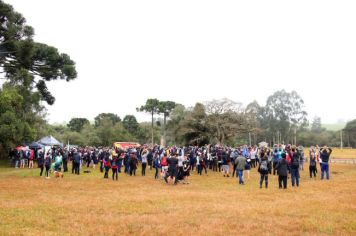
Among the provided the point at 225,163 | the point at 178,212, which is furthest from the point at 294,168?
the point at 178,212

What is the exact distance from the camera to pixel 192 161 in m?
23.7

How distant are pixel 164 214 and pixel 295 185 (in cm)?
884

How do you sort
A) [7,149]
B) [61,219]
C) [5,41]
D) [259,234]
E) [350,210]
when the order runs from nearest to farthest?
[259,234], [61,219], [350,210], [5,41], [7,149]

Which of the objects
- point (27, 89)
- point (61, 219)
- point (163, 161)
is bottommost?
point (61, 219)

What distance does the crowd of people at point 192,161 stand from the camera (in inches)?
645

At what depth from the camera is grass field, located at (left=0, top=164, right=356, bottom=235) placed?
25.6 feet

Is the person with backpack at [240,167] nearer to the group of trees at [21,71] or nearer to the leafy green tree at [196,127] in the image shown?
the group of trees at [21,71]

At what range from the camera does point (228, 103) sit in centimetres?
5256

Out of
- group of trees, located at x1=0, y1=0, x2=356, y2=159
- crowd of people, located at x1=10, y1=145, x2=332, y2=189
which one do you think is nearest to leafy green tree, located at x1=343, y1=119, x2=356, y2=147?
group of trees, located at x1=0, y1=0, x2=356, y2=159

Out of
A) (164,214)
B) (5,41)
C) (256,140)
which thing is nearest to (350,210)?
(164,214)

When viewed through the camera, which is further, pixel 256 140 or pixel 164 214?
pixel 256 140

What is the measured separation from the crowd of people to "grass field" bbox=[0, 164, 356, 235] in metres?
2.39

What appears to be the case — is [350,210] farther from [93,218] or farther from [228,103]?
[228,103]

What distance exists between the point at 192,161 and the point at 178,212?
14.1m
